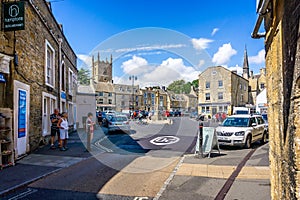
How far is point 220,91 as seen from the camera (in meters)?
45.0

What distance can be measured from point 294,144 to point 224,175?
15.3ft

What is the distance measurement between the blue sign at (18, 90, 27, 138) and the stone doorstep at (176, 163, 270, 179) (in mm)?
5362

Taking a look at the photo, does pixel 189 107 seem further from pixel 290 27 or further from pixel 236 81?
pixel 290 27

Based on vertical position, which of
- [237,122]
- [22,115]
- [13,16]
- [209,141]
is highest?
[13,16]

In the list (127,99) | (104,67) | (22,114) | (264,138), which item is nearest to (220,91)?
(127,99)

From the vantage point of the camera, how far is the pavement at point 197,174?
534cm

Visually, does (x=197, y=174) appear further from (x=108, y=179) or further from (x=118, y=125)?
(x=118, y=125)

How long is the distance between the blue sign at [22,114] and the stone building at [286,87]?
24.9 ft

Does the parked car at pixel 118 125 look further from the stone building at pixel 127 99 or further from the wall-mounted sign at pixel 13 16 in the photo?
the stone building at pixel 127 99

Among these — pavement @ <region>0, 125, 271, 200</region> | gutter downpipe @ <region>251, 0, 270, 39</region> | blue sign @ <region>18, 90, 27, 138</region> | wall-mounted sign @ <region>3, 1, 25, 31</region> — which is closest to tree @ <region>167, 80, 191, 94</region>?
pavement @ <region>0, 125, 271, 200</region>

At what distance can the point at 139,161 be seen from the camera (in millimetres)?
8562

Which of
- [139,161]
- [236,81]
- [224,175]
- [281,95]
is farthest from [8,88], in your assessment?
[236,81]

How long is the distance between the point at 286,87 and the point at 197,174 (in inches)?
186

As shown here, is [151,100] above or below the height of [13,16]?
below
